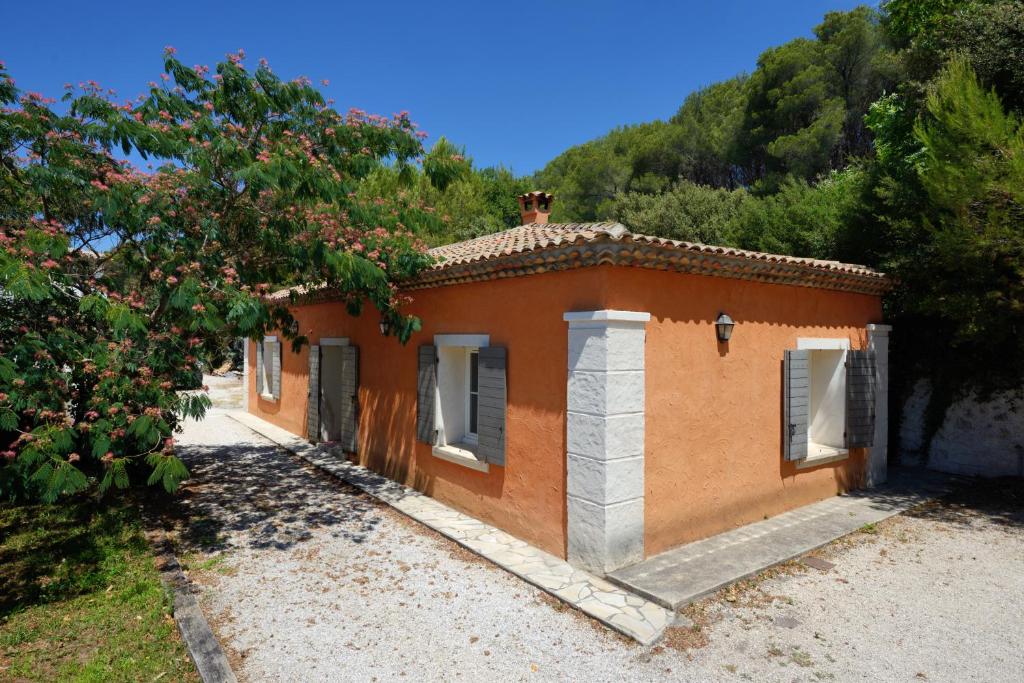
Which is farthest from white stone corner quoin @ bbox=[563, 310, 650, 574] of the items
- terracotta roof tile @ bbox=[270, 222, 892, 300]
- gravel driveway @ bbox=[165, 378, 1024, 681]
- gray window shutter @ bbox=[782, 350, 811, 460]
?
gray window shutter @ bbox=[782, 350, 811, 460]

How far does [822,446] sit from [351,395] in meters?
7.73

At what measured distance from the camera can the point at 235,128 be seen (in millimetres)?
6488

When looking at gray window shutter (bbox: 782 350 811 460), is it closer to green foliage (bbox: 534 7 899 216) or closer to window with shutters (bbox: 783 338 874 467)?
window with shutters (bbox: 783 338 874 467)

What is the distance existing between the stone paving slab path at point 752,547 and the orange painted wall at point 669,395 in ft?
0.62

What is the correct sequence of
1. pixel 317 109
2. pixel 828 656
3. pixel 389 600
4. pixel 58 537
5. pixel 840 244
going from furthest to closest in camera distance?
pixel 840 244, pixel 317 109, pixel 58 537, pixel 389 600, pixel 828 656

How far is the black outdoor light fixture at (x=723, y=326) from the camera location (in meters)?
6.21

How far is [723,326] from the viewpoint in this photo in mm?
6242

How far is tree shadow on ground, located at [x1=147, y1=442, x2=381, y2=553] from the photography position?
662 cm

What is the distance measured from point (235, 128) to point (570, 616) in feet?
21.0

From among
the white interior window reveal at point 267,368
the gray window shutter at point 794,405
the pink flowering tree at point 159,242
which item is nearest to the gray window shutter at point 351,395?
the pink flowering tree at point 159,242

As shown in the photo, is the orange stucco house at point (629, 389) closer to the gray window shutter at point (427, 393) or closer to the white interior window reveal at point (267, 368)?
the gray window shutter at point (427, 393)

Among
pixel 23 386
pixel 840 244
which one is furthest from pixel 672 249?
pixel 840 244

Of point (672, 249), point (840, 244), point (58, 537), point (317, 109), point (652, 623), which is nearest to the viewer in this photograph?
point (652, 623)

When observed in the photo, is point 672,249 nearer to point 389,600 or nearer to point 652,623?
point 652,623
